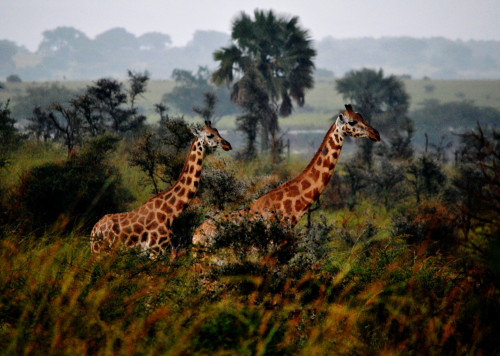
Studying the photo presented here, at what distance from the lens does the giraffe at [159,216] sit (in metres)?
5.88

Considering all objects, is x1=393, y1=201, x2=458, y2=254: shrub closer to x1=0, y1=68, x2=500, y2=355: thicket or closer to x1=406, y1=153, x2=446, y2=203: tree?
x1=0, y1=68, x2=500, y2=355: thicket

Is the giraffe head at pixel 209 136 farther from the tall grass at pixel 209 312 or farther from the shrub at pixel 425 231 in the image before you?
the shrub at pixel 425 231

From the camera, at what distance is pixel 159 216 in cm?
595

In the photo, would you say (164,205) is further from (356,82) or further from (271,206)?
(356,82)

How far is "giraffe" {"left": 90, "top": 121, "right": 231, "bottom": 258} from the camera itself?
19.3ft

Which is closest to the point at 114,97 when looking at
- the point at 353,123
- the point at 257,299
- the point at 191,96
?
the point at 353,123

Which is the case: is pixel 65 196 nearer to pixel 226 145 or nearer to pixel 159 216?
pixel 159 216

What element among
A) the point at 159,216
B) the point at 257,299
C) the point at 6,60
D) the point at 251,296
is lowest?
the point at 257,299

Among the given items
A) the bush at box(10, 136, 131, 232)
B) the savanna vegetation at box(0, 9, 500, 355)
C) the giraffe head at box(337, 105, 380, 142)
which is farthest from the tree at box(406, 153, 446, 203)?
the giraffe head at box(337, 105, 380, 142)

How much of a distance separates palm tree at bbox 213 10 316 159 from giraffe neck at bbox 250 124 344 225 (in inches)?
858

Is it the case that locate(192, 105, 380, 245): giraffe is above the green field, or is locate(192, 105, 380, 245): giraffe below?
below

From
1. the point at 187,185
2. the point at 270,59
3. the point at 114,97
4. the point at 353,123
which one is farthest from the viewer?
the point at 270,59

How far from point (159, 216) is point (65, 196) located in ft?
12.1

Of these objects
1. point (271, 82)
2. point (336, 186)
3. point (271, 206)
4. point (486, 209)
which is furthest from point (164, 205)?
point (271, 82)
